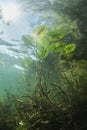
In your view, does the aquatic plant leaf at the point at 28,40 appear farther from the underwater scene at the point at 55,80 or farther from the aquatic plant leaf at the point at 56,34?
the aquatic plant leaf at the point at 56,34

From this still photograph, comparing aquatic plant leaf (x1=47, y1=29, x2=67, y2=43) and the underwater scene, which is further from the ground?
aquatic plant leaf (x1=47, y1=29, x2=67, y2=43)

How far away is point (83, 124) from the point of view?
3.95 meters

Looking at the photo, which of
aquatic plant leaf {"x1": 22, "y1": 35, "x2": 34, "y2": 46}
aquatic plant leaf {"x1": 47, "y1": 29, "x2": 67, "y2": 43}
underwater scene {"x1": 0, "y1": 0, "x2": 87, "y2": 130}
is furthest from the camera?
aquatic plant leaf {"x1": 22, "y1": 35, "x2": 34, "y2": 46}

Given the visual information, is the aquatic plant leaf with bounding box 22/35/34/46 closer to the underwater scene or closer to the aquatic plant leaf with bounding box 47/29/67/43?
the underwater scene

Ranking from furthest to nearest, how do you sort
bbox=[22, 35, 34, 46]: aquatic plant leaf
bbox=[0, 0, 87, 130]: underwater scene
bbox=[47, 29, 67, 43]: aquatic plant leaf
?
bbox=[22, 35, 34, 46]: aquatic plant leaf
bbox=[47, 29, 67, 43]: aquatic plant leaf
bbox=[0, 0, 87, 130]: underwater scene

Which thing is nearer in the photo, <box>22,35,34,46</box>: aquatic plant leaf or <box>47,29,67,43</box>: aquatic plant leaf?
<box>47,29,67,43</box>: aquatic plant leaf

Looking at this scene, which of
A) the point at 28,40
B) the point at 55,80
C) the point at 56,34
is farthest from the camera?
the point at 55,80

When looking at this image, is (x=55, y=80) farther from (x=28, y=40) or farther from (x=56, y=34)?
(x=56, y=34)

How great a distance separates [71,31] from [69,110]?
255 centimetres

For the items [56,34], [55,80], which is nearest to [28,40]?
[56,34]

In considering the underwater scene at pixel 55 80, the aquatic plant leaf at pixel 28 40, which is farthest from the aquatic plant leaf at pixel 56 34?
the aquatic plant leaf at pixel 28 40

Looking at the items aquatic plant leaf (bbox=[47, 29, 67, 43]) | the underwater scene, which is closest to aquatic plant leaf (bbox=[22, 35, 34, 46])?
the underwater scene

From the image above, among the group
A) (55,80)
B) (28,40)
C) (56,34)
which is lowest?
(55,80)

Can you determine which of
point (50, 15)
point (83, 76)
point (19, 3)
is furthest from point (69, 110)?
point (19, 3)
